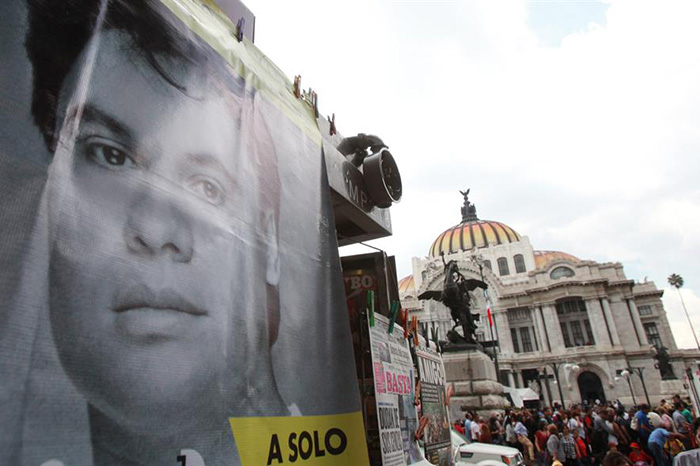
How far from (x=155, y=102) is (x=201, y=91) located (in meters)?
0.44

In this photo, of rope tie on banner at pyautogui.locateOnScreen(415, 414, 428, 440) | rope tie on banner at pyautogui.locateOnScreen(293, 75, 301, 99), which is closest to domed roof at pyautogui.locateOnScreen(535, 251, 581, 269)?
rope tie on banner at pyautogui.locateOnScreen(415, 414, 428, 440)

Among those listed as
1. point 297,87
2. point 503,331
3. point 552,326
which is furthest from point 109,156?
point 552,326

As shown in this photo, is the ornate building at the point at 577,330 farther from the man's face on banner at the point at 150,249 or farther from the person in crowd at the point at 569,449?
the man's face on banner at the point at 150,249

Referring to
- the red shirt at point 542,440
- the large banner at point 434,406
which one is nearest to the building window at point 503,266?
the red shirt at point 542,440

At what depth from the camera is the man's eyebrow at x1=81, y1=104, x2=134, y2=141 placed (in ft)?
6.08

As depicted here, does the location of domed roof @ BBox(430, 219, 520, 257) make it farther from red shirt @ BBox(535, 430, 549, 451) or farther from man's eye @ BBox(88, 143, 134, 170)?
man's eye @ BBox(88, 143, 134, 170)

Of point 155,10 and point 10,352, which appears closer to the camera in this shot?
point 10,352

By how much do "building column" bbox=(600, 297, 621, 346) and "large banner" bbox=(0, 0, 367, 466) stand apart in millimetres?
58303

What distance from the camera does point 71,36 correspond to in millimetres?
1861

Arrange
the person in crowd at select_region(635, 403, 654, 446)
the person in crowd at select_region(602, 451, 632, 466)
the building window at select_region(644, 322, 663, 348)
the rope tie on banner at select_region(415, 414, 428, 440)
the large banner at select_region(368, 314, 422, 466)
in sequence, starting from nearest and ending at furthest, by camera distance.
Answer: the large banner at select_region(368, 314, 422, 466)
the rope tie on banner at select_region(415, 414, 428, 440)
the person in crowd at select_region(602, 451, 632, 466)
the person in crowd at select_region(635, 403, 654, 446)
the building window at select_region(644, 322, 663, 348)

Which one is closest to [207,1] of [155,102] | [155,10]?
[155,10]

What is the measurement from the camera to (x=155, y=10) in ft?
7.85

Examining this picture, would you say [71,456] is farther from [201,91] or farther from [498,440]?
[498,440]

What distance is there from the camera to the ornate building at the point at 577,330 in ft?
160
